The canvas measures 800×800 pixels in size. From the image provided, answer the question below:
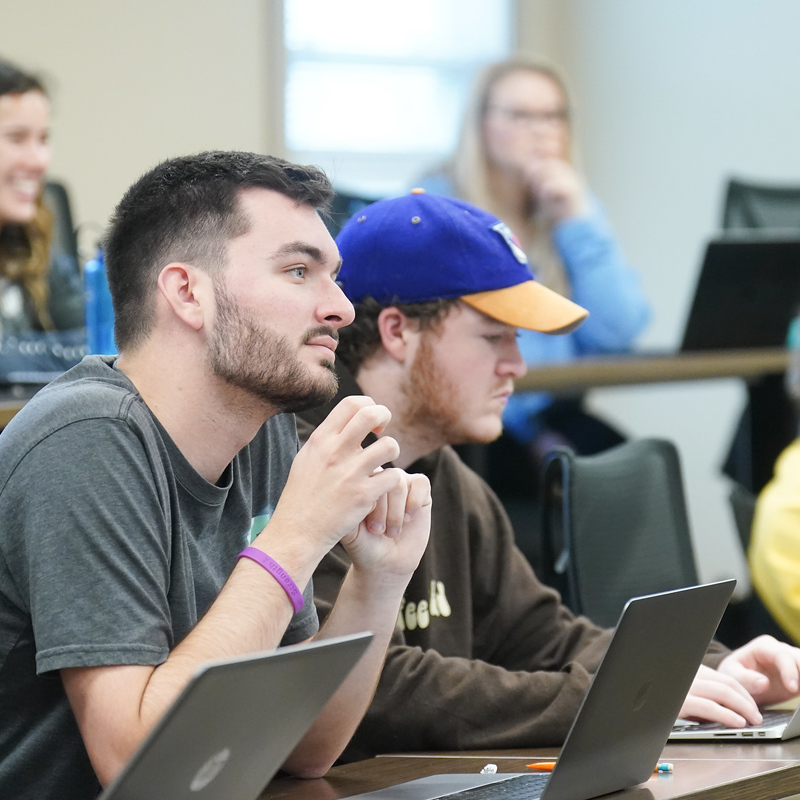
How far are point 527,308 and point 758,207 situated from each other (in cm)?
268

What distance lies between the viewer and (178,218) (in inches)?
47.6

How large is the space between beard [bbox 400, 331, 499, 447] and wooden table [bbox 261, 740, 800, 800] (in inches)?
17.7

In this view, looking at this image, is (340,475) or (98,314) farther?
(98,314)

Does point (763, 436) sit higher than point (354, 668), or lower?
lower

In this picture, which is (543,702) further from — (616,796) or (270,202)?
(270,202)

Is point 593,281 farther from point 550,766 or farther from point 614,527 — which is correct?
point 550,766

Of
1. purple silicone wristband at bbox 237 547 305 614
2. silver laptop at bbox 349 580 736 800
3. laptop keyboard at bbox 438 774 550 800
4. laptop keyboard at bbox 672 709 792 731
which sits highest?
purple silicone wristband at bbox 237 547 305 614

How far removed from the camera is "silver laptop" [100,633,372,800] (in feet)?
2.54

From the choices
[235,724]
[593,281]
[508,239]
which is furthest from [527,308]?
[593,281]

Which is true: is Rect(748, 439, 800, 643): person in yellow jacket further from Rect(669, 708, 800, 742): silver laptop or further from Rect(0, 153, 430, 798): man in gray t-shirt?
Rect(0, 153, 430, 798): man in gray t-shirt

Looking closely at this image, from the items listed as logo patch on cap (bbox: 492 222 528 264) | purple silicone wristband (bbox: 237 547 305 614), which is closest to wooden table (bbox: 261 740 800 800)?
purple silicone wristband (bbox: 237 547 305 614)

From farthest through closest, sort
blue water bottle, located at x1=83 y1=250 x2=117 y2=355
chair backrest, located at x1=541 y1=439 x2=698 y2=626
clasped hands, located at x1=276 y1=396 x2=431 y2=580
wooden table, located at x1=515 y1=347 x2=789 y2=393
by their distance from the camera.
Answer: wooden table, located at x1=515 y1=347 x2=789 y2=393 → blue water bottle, located at x1=83 y1=250 x2=117 y2=355 → chair backrest, located at x1=541 y1=439 x2=698 y2=626 → clasped hands, located at x1=276 y1=396 x2=431 y2=580

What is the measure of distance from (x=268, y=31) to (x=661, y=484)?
3275 millimetres

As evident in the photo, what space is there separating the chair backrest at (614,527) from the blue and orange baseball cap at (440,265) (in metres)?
0.43
